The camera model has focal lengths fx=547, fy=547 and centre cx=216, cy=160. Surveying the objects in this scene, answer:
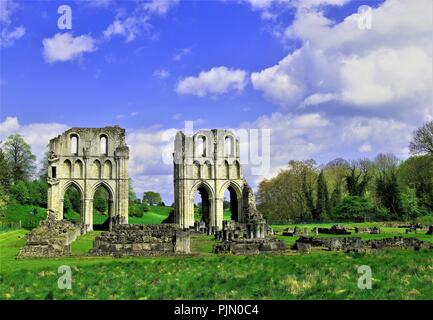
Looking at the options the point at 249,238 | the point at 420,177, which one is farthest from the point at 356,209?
the point at 249,238

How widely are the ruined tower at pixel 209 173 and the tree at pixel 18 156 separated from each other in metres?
25.5

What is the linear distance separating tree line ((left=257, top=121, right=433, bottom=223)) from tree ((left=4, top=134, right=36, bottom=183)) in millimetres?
33842

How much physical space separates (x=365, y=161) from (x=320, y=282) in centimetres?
8487

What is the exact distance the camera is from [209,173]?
59.1 meters

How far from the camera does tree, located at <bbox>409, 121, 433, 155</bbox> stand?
67062mm

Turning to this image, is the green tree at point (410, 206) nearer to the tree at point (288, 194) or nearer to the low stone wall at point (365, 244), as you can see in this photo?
the tree at point (288, 194)

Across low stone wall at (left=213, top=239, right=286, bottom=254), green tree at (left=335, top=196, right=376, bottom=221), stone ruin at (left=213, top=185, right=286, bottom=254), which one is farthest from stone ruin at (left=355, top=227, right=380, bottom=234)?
green tree at (left=335, top=196, right=376, bottom=221)

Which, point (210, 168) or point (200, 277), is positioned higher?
point (210, 168)

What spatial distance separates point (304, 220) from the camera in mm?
75250

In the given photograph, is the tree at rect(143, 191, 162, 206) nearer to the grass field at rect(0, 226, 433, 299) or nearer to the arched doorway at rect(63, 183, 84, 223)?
the arched doorway at rect(63, 183, 84, 223)

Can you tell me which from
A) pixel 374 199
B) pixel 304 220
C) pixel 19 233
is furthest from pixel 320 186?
pixel 19 233

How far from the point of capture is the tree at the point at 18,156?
73.1 meters

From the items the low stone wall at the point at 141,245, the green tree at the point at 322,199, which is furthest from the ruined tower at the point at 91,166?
the green tree at the point at 322,199
